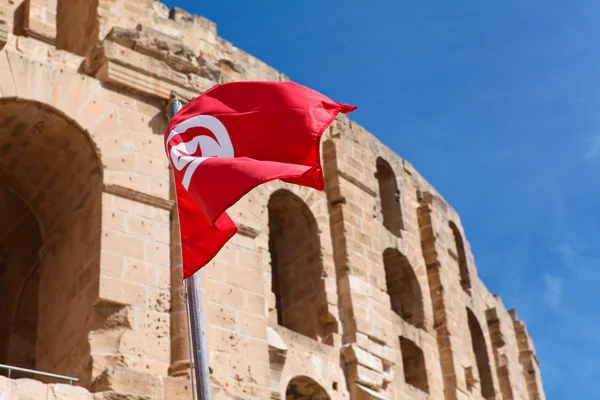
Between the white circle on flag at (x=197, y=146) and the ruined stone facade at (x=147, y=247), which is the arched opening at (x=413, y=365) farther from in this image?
the white circle on flag at (x=197, y=146)

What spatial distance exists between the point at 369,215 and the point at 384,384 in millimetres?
2601

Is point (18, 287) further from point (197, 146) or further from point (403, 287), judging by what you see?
point (403, 287)

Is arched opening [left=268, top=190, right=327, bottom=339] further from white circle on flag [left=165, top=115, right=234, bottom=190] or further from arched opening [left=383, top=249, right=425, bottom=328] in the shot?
white circle on flag [left=165, top=115, right=234, bottom=190]

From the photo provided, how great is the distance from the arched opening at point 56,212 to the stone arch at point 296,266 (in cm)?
376

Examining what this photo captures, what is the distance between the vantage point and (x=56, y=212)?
34.8 ft

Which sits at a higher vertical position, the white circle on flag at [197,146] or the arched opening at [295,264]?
the arched opening at [295,264]

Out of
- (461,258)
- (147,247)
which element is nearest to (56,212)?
(147,247)

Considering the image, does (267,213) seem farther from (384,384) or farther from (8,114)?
(8,114)

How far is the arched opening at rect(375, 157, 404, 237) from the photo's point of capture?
16859mm

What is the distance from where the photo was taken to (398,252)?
642 inches

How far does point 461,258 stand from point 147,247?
1114 cm

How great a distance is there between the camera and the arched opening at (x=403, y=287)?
16469 mm

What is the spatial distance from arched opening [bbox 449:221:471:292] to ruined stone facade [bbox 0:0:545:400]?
3.60 m

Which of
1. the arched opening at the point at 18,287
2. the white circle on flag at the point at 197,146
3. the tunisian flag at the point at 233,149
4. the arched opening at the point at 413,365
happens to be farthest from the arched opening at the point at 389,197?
the white circle on flag at the point at 197,146
